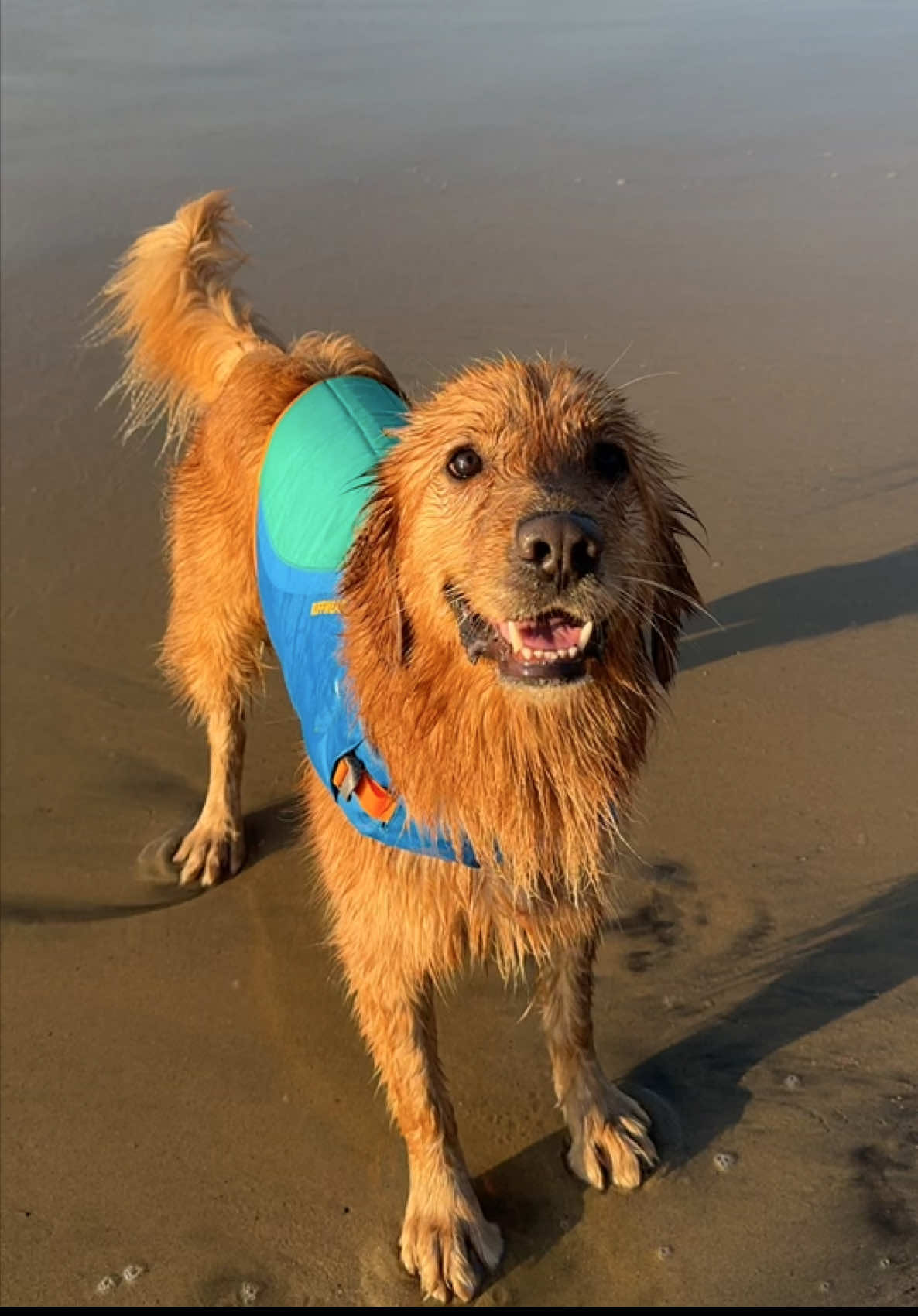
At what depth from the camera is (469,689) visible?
2020 mm

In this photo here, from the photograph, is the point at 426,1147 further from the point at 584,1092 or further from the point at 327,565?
the point at 327,565

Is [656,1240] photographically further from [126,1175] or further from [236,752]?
[236,752]

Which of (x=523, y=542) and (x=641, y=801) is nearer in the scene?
(x=523, y=542)

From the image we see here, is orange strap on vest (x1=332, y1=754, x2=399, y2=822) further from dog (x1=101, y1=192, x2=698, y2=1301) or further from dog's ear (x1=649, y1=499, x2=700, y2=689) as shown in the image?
dog's ear (x1=649, y1=499, x2=700, y2=689)

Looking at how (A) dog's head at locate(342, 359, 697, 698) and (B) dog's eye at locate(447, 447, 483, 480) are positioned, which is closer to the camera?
(A) dog's head at locate(342, 359, 697, 698)

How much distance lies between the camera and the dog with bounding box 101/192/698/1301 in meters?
1.91

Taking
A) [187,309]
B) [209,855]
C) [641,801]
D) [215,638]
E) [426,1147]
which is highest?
[187,309]

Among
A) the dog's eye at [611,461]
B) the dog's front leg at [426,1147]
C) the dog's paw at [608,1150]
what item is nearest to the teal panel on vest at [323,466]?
the dog's eye at [611,461]

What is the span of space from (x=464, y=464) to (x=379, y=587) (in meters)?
0.30

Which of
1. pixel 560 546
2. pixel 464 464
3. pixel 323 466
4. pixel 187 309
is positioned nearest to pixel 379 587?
pixel 464 464

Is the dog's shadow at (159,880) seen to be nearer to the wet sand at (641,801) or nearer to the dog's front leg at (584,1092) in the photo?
the wet sand at (641,801)

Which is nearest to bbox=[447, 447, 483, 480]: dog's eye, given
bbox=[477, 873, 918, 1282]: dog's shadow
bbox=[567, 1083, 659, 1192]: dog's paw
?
bbox=[567, 1083, 659, 1192]: dog's paw

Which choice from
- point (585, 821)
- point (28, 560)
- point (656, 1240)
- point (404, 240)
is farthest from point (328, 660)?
point (404, 240)

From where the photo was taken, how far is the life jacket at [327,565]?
7.47 feet
